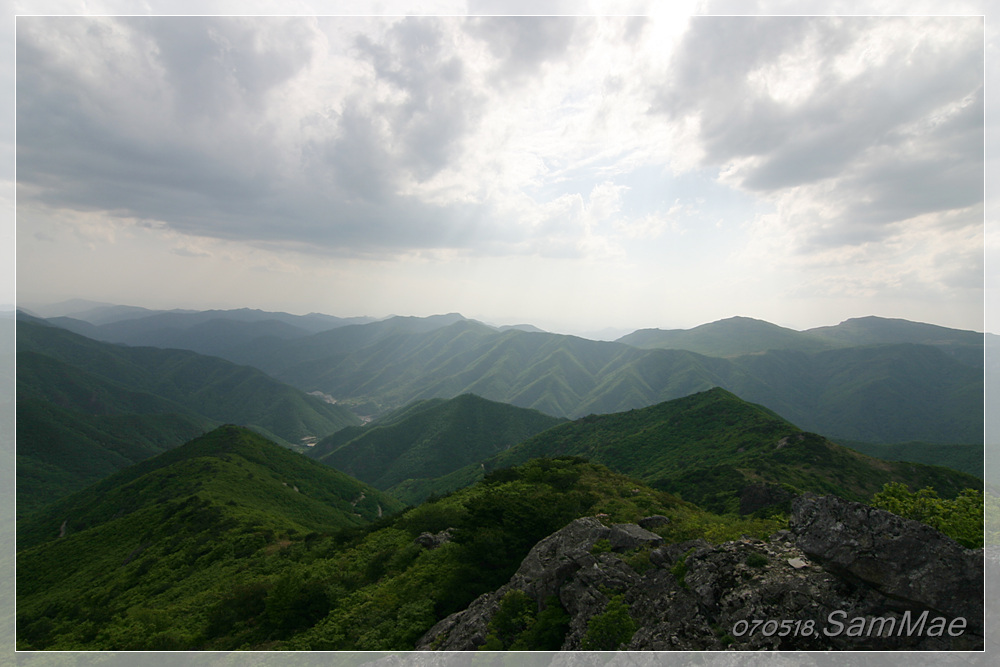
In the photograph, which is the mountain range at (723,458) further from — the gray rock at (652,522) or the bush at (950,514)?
the bush at (950,514)

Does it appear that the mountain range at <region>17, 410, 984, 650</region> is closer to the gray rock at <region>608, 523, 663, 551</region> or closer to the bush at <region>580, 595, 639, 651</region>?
the gray rock at <region>608, 523, 663, 551</region>

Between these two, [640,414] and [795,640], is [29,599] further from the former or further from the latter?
[640,414]

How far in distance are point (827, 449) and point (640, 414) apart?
61.9 meters

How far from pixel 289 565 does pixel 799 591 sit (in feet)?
132

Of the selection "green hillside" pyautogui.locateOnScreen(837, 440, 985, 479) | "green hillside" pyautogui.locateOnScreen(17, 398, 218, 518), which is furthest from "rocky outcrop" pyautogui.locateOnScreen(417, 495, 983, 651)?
"green hillside" pyautogui.locateOnScreen(17, 398, 218, 518)

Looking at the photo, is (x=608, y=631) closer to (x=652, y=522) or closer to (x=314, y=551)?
(x=652, y=522)

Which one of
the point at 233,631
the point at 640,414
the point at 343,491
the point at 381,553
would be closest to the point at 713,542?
the point at 381,553

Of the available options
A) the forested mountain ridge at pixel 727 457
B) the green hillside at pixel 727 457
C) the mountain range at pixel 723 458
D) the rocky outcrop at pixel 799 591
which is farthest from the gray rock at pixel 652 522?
the green hillside at pixel 727 457

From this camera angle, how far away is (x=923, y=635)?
398 inches

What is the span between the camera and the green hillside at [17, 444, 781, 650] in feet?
69.6

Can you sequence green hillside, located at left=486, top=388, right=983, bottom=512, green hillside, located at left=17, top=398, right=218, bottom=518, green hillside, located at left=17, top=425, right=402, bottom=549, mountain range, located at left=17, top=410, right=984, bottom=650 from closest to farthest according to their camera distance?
mountain range, located at left=17, top=410, right=984, bottom=650 < green hillside, located at left=486, top=388, right=983, bottom=512 < green hillside, located at left=17, top=425, right=402, bottom=549 < green hillside, located at left=17, top=398, right=218, bottom=518

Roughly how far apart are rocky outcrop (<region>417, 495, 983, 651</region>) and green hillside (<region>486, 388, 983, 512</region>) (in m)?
51.8

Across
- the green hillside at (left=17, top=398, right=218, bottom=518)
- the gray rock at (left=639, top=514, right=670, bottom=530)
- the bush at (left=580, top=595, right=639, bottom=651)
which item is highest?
the bush at (left=580, top=595, right=639, bottom=651)

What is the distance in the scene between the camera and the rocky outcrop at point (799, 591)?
33.2 ft
